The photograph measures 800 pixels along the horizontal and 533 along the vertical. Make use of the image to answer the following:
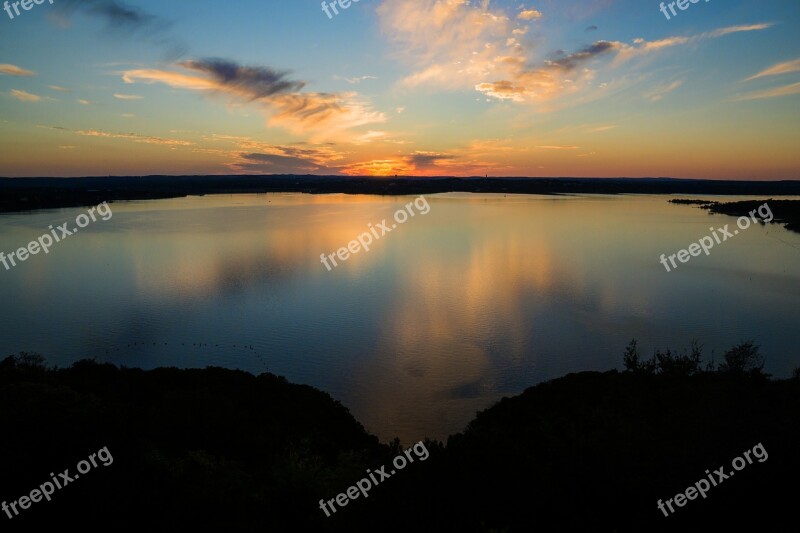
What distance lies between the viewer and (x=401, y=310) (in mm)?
27125

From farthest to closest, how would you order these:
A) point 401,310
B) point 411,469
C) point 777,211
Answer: point 777,211 < point 401,310 < point 411,469

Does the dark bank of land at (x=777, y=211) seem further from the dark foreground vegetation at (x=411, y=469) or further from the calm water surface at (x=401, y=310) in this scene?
the dark foreground vegetation at (x=411, y=469)

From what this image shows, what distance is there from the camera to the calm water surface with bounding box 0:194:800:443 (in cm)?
1922

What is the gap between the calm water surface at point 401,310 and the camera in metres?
19.2

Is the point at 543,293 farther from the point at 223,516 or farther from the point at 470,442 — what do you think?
the point at 223,516

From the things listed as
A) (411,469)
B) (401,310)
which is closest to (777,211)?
(401,310)

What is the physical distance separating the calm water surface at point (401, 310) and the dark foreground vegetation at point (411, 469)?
5.46 m

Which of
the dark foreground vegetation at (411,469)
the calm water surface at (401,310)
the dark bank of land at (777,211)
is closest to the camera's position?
the dark foreground vegetation at (411,469)

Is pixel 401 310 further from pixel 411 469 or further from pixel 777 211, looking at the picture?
pixel 777 211

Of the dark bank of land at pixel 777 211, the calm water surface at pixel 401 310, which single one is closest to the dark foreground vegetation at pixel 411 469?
the calm water surface at pixel 401 310

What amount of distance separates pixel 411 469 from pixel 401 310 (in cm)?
1753

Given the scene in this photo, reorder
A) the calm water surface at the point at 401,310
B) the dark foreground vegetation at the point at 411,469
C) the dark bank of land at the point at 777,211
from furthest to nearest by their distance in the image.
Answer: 1. the dark bank of land at the point at 777,211
2. the calm water surface at the point at 401,310
3. the dark foreground vegetation at the point at 411,469

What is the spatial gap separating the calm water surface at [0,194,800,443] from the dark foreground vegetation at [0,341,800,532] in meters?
5.46

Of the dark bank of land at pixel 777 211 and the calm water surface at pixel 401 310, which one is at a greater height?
the dark bank of land at pixel 777 211
